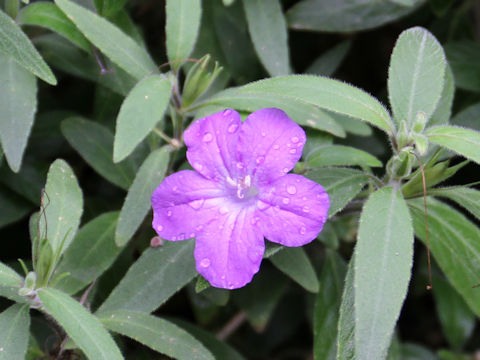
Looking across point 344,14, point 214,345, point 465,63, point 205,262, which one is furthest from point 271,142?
point 465,63

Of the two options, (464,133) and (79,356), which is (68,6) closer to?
(79,356)

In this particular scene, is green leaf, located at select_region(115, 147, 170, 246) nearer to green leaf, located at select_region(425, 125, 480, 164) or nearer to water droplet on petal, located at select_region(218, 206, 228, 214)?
water droplet on petal, located at select_region(218, 206, 228, 214)

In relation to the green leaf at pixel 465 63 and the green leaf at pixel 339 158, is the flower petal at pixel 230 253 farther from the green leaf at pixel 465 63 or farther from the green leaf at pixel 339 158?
the green leaf at pixel 465 63

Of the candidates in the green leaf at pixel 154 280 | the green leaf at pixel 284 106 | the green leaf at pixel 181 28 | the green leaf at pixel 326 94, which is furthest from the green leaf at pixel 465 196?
the green leaf at pixel 181 28

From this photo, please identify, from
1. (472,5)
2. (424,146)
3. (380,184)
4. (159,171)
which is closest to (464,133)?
(424,146)

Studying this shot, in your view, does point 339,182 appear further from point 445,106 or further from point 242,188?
point 445,106

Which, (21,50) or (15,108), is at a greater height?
(21,50)

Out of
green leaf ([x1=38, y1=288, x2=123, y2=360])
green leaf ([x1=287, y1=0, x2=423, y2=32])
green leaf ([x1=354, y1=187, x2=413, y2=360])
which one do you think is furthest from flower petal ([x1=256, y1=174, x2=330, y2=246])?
green leaf ([x1=287, y1=0, x2=423, y2=32])
